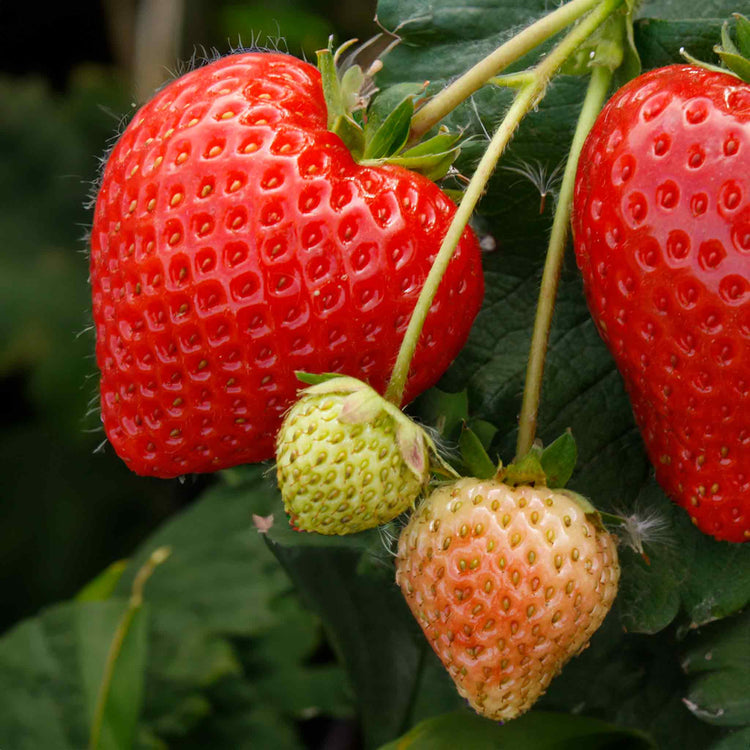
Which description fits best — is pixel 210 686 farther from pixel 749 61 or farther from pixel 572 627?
pixel 749 61

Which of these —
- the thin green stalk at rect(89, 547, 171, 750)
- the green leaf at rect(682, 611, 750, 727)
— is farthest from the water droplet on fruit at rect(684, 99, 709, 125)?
the thin green stalk at rect(89, 547, 171, 750)

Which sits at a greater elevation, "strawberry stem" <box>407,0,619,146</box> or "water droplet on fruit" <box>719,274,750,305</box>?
"strawberry stem" <box>407,0,619,146</box>

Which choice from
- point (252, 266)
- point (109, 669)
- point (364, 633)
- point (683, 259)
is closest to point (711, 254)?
point (683, 259)

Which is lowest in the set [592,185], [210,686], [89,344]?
[210,686]

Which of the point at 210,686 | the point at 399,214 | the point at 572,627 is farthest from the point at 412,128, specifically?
the point at 210,686

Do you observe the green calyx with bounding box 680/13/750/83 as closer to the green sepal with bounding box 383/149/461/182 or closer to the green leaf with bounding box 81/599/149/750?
the green sepal with bounding box 383/149/461/182

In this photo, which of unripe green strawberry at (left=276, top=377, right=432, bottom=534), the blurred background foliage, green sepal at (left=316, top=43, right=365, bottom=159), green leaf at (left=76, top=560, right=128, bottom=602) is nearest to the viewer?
unripe green strawberry at (left=276, top=377, right=432, bottom=534)

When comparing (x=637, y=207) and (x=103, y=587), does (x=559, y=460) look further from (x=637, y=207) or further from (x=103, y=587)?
(x=103, y=587)

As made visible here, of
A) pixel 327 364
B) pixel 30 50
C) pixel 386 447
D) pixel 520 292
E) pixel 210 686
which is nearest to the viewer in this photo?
pixel 386 447
